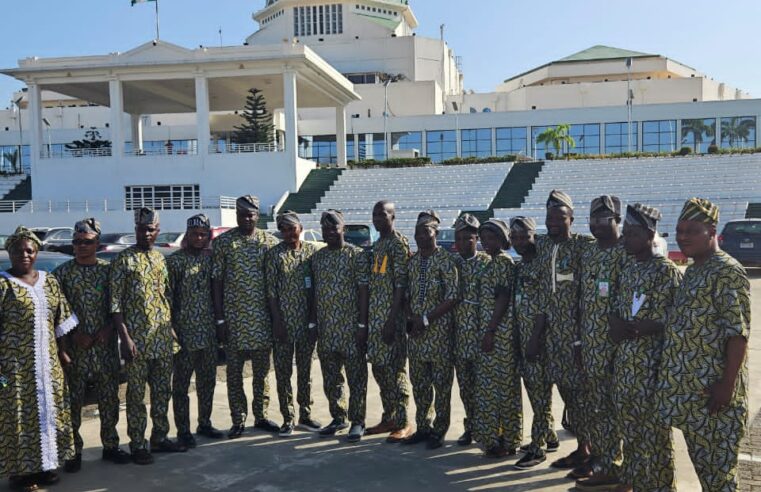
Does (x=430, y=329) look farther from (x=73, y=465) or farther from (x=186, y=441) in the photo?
(x=73, y=465)

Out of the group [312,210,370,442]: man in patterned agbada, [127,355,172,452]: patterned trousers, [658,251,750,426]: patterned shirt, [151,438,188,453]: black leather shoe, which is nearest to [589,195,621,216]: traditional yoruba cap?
[658,251,750,426]: patterned shirt

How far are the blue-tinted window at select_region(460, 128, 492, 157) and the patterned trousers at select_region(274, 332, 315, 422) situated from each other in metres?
43.0

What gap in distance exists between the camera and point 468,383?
18.1ft

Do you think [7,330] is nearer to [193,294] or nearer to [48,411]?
[48,411]

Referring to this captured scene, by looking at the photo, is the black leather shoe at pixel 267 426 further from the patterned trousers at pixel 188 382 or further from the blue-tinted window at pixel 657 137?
the blue-tinted window at pixel 657 137

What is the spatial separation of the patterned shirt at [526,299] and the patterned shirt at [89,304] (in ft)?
10.1

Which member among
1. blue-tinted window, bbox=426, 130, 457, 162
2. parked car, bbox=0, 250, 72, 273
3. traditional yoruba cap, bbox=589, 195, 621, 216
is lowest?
parked car, bbox=0, 250, 72, 273

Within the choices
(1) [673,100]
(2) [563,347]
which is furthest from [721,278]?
(1) [673,100]

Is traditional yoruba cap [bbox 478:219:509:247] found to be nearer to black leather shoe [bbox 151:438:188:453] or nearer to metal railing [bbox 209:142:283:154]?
black leather shoe [bbox 151:438:188:453]

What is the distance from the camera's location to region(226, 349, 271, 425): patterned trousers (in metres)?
5.87

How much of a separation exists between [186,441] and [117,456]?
1.80 ft

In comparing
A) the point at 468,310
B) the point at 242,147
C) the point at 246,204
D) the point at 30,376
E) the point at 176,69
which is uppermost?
the point at 176,69

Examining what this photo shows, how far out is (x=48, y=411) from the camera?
4.73m

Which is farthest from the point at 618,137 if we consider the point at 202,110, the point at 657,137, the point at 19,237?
the point at 19,237
